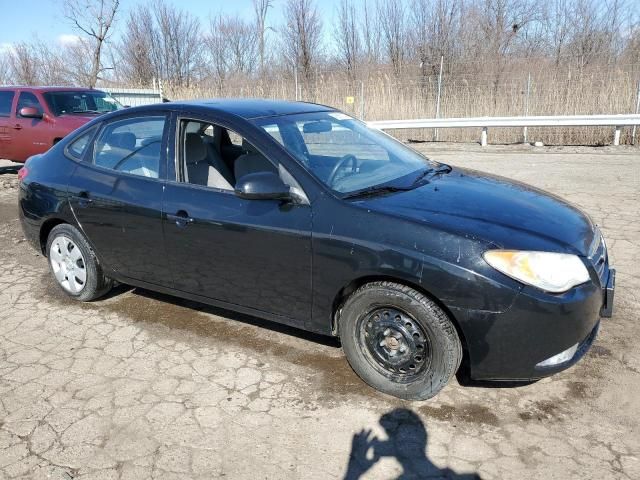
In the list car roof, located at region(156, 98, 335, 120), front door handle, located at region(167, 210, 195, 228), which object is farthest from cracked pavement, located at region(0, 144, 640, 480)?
car roof, located at region(156, 98, 335, 120)

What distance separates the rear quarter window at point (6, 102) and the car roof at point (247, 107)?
331 inches

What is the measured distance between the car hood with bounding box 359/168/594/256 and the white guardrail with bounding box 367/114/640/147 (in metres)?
9.44

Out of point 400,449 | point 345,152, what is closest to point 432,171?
point 345,152

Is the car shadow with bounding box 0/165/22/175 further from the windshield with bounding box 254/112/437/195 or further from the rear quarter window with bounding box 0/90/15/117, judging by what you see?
the windshield with bounding box 254/112/437/195

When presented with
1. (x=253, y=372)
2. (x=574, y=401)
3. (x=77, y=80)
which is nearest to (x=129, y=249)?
(x=253, y=372)

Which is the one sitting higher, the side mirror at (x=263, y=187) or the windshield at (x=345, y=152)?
the windshield at (x=345, y=152)

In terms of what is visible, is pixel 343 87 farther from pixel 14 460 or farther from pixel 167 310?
pixel 14 460

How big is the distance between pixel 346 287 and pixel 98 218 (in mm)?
2168

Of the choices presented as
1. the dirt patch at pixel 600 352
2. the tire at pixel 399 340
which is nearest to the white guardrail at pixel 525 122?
the dirt patch at pixel 600 352

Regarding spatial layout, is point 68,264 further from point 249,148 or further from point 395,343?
point 395,343

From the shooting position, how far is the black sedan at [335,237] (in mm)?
2756

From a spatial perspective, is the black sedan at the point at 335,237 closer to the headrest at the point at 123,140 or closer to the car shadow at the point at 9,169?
the headrest at the point at 123,140

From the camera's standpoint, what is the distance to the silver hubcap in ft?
14.9

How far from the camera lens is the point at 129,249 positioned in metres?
4.07
